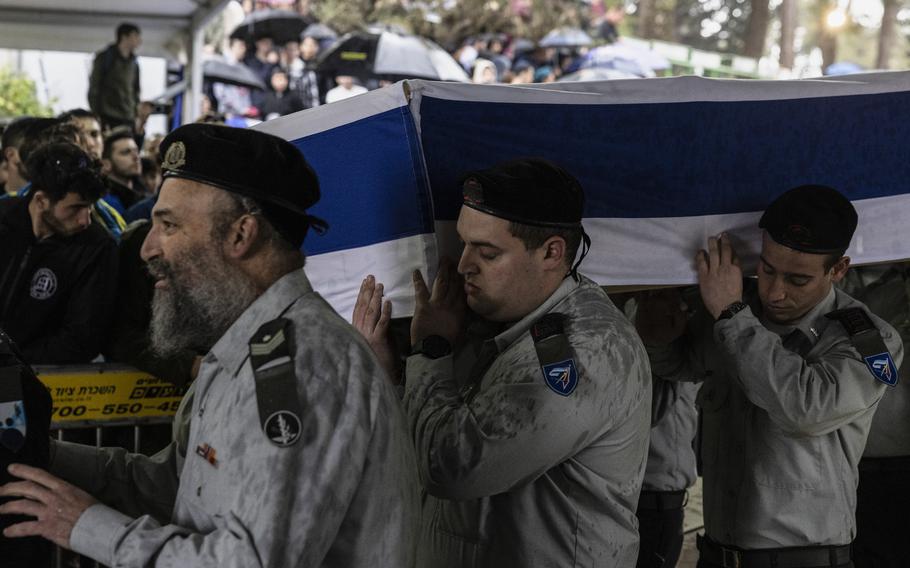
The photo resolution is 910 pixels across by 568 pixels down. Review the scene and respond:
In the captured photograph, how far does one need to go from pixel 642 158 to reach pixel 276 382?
1670 millimetres

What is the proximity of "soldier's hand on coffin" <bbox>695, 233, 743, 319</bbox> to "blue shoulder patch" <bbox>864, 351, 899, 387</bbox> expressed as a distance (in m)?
0.39

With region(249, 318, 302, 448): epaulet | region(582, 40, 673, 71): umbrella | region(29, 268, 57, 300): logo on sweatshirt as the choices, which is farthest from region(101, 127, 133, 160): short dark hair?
region(582, 40, 673, 71): umbrella

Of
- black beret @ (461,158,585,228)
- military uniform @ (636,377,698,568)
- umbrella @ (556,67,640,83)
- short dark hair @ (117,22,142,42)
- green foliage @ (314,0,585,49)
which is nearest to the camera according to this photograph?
black beret @ (461,158,585,228)

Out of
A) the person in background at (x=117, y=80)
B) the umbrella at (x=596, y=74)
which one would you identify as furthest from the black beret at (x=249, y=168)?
the umbrella at (x=596, y=74)

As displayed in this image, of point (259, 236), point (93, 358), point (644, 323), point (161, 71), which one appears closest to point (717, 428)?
point (644, 323)

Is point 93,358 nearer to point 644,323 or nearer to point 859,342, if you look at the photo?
point 644,323

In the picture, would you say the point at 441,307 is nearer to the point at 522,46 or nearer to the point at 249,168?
the point at 249,168

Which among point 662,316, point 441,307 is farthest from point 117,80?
point 441,307

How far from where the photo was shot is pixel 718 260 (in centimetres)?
313

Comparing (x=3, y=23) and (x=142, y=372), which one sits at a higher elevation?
(x=3, y=23)

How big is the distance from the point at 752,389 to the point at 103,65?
8.84 m

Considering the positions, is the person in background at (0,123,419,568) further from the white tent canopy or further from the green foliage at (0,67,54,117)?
the green foliage at (0,67,54,117)

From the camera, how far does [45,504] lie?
6.35 ft

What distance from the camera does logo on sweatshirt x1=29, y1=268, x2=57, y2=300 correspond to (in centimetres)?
416
